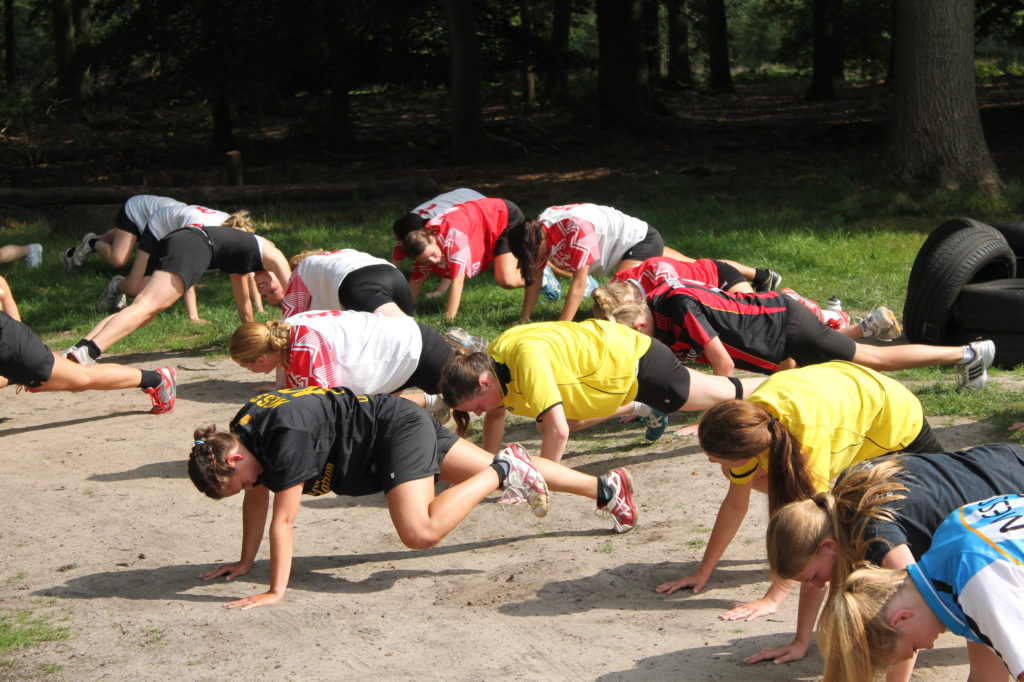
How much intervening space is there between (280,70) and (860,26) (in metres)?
23.4

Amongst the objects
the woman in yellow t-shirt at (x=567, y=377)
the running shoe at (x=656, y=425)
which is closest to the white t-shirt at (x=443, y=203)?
the running shoe at (x=656, y=425)

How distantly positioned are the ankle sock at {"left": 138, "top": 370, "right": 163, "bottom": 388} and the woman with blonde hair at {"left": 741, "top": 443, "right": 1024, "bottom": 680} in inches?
208

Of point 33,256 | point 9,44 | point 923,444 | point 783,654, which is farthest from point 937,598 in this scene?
point 9,44

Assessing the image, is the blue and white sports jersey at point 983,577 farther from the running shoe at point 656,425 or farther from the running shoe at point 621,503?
the running shoe at point 656,425

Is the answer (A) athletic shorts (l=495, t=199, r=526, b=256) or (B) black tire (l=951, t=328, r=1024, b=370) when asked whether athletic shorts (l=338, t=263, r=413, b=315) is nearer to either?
(A) athletic shorts (l=495, t=199, r=526, b=256)

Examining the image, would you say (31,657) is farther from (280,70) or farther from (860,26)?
(860,26)

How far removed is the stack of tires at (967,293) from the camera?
776 cm

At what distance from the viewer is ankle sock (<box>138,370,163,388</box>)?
24.9ft

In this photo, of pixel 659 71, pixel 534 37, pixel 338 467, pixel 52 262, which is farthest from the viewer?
pixel 659 71

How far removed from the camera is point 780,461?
4.04 meters

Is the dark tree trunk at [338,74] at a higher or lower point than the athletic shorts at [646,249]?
higher

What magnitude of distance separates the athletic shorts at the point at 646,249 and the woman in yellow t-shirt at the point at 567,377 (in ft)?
9.81

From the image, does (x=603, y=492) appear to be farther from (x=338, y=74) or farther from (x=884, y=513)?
(x=338, y=74)

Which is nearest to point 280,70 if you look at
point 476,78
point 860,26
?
point 476,78
